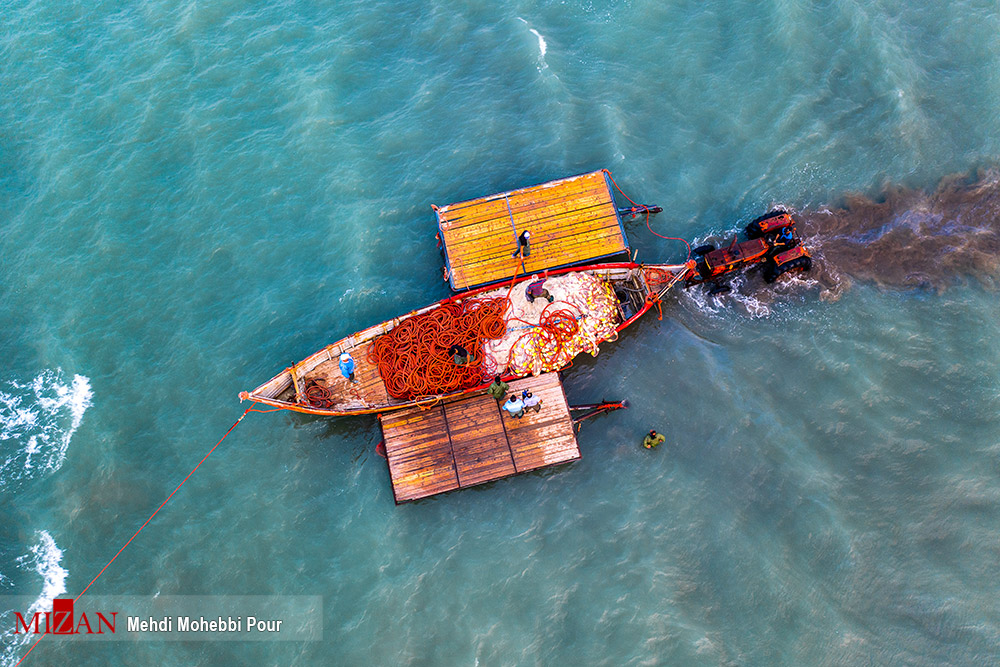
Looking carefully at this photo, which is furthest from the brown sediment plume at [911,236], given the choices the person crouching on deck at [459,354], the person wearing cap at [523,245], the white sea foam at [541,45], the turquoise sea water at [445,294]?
the person crouching on deck at [459,354]

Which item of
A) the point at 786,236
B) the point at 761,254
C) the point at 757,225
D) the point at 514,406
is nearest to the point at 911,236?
the point at 786,236

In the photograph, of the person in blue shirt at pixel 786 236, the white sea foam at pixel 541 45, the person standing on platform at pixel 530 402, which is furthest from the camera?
the white sea foam at pixel 541 45

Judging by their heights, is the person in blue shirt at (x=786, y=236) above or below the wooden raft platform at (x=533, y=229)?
below

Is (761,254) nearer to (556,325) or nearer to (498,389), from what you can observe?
(556,325)

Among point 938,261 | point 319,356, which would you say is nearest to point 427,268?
point 319,356

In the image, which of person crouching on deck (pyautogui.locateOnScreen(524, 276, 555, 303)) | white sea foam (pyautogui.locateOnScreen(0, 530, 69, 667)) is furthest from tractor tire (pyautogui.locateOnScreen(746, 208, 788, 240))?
white sea foam (pyautogui.locateOnScreen(0, 530, 69, 667))

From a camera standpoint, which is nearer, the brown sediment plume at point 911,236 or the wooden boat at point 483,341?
the wooden boat at point 483,341

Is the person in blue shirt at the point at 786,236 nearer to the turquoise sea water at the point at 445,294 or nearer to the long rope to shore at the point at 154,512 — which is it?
the turquoise sea water at the point at 445,294
